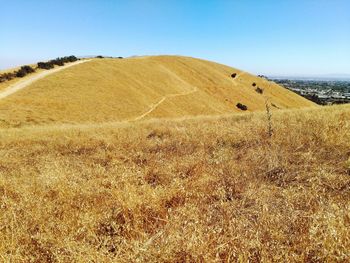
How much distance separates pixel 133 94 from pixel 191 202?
46405mm

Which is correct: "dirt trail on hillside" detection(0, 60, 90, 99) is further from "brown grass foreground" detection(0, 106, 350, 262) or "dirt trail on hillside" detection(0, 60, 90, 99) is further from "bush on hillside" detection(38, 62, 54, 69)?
"brown grass foreground" detection(0, 106, 350, 262)

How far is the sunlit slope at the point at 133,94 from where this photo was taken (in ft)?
112

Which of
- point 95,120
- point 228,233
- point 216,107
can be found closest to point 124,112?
point 95,120

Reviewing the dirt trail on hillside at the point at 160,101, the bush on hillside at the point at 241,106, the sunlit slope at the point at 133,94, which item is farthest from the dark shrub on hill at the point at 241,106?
the dirt trail on hillside at the point at 160,101

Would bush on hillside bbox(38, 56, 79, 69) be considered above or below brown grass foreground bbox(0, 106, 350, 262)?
above

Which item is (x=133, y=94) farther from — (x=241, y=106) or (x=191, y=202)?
(x=191, y=202)

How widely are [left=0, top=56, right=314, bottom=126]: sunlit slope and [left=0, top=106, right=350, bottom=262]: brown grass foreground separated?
2435cm

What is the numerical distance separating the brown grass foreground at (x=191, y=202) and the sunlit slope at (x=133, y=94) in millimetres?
24354

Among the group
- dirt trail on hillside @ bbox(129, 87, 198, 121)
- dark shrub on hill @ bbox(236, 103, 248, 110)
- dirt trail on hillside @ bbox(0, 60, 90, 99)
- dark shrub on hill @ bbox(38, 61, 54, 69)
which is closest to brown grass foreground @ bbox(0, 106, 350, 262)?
dirt trail on hillside @ bbox(0, 60, 90, 99)

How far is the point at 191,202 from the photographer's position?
477cm

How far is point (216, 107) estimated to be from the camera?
60969mm

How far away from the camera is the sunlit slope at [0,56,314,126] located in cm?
3406

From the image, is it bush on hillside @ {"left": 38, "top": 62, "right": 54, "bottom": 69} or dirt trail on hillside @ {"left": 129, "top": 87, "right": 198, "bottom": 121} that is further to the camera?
bush on hillside @ {"left": 38, "top": 62, "right": 54, "bottom": 69}

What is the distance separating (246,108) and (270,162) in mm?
60902
